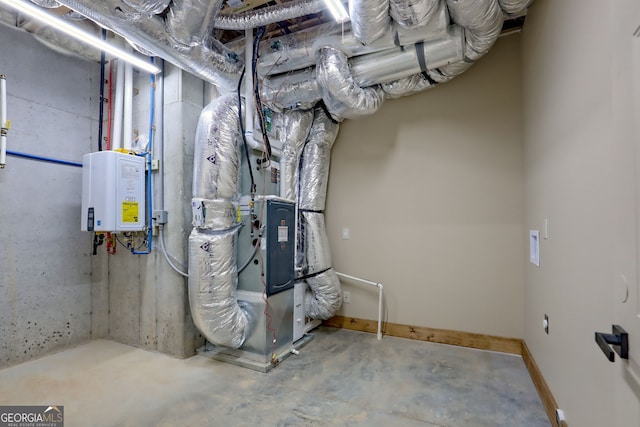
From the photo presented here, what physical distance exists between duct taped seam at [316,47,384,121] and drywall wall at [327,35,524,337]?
2.05 ft

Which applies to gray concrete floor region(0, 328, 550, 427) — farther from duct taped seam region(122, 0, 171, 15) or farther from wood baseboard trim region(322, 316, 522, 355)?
duct taped seam region(122, 0, 171, 15)

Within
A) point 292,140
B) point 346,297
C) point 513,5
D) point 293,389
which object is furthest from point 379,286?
point 513,5

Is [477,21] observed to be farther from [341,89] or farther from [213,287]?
[213,287]

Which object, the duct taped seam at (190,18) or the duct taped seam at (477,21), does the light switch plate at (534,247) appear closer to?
the duct taped seam at (477,21)

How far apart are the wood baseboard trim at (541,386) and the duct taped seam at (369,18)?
2.66 m

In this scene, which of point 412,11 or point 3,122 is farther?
point 3,122

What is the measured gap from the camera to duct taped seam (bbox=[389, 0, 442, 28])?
6.43ft

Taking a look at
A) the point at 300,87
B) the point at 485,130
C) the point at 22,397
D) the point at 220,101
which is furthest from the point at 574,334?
the point at 22,397

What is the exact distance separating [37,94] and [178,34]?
1.76 m

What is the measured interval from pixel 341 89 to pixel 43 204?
114 inches

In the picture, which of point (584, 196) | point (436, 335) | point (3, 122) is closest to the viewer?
point (584, 196)

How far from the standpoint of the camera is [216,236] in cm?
256

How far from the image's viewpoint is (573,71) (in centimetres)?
158
